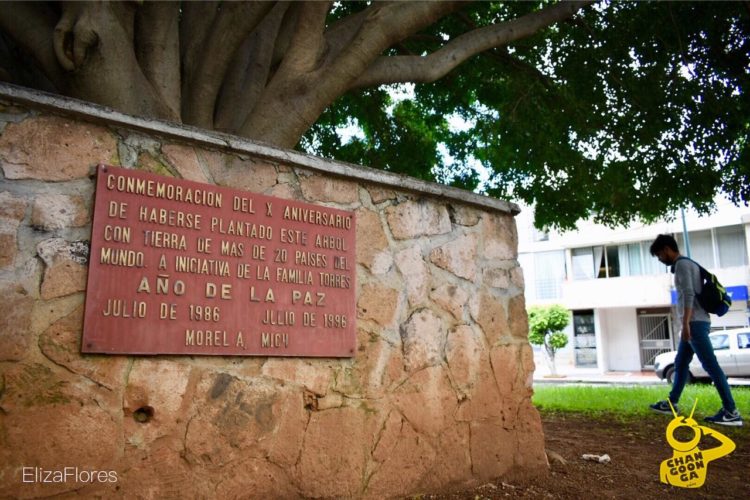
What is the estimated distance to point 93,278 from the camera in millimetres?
2521

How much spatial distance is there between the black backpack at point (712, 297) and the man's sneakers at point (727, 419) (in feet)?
3.19

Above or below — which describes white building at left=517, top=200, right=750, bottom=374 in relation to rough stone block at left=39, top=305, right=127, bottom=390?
→ above

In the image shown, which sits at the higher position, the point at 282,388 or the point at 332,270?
the point at 332,270

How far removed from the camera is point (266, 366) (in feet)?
9.71

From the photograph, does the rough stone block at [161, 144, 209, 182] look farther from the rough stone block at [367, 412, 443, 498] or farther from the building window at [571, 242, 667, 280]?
the building window at [571, 242, 667, 280]

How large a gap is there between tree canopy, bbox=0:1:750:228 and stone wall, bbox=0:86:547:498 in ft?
4.16

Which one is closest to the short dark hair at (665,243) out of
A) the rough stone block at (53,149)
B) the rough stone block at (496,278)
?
the rough stone block at (496,278)

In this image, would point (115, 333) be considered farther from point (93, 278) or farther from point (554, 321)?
point (554, 321)

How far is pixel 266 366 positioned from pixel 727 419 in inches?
195

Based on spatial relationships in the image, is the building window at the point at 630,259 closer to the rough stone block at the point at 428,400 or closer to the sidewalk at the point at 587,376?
the sidewalk at the point at 587,376

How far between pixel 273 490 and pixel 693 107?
616 cm

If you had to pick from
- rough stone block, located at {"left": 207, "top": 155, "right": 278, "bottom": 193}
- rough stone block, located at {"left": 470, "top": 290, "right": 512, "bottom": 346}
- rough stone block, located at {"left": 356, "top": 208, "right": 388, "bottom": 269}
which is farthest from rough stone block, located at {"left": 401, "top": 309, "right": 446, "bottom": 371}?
rough stone block, located at {"left": 207, "top": 155, "right": 278, "bottom": 193}

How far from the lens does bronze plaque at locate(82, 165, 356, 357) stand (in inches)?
102

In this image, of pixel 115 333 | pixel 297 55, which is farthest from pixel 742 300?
pixel 115 333
